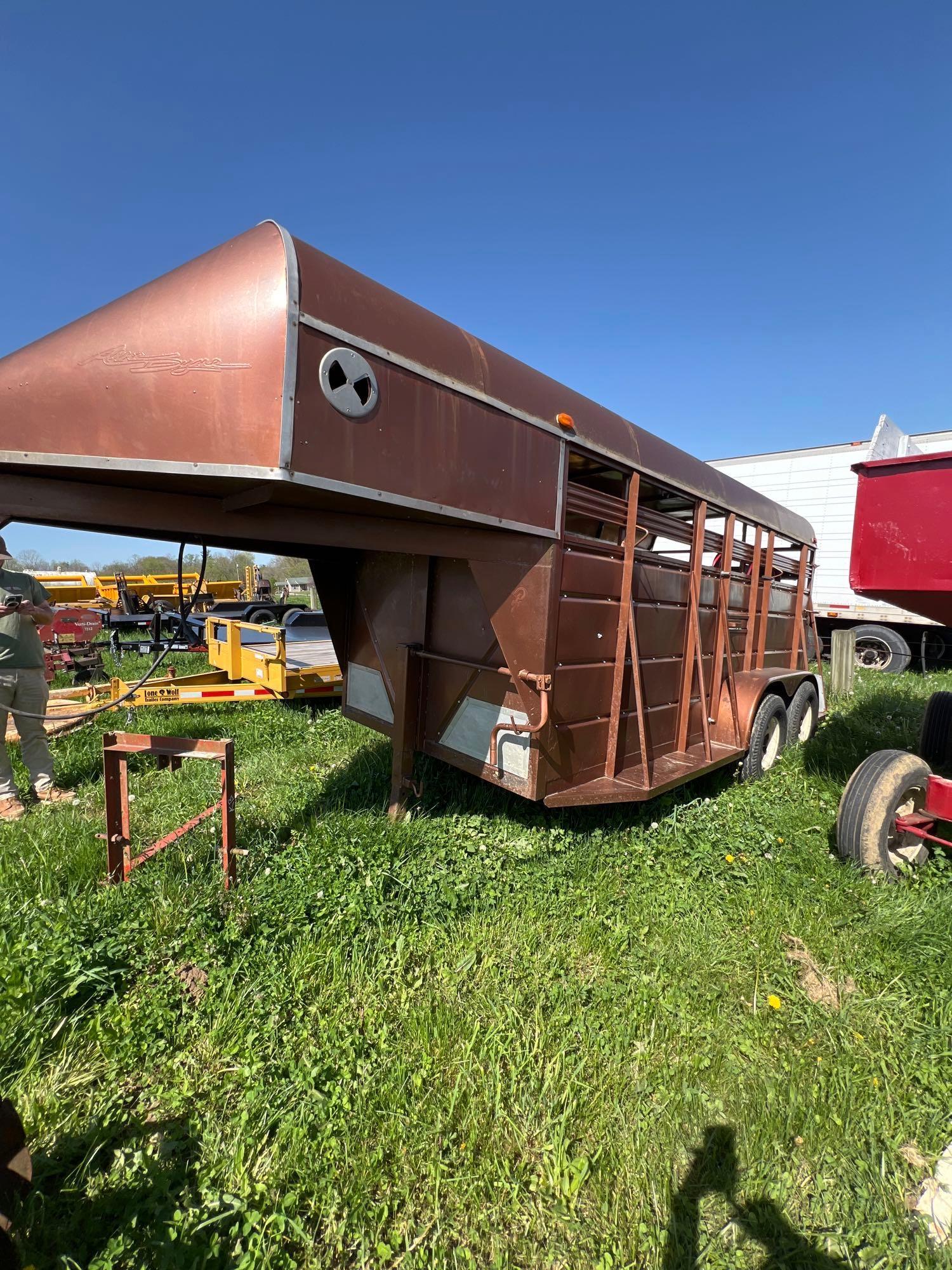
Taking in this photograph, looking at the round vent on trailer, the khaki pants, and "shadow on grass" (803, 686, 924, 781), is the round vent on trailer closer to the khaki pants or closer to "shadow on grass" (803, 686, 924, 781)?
the khaki pants

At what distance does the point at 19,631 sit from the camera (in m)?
4.48

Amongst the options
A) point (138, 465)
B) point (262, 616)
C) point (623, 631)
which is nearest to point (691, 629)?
point (623, 631)

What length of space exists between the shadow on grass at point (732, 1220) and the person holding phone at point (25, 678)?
461 centimetres

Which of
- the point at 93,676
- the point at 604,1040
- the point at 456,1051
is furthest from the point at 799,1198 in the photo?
the point at 93,676

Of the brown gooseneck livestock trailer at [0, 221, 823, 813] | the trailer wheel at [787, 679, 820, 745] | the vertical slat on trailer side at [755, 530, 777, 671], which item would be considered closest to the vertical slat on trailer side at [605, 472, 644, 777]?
the brown gooseneck livestock trailer at [0, 221, 823, 813]

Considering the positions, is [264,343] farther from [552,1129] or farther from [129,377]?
[552,1129]

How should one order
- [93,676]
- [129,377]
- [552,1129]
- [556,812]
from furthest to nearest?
[93,676] < [556,812] < [552,1129] < [129,377]

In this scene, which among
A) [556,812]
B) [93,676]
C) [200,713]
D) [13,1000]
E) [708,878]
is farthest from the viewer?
[93,676]

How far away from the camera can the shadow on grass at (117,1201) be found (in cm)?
166

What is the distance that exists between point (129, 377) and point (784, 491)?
13.4 meters

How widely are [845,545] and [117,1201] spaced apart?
1330 cm

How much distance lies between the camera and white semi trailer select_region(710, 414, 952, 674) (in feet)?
37.2

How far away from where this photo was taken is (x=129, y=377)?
74.0 inches

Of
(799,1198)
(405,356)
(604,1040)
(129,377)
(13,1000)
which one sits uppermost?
(405,356)
